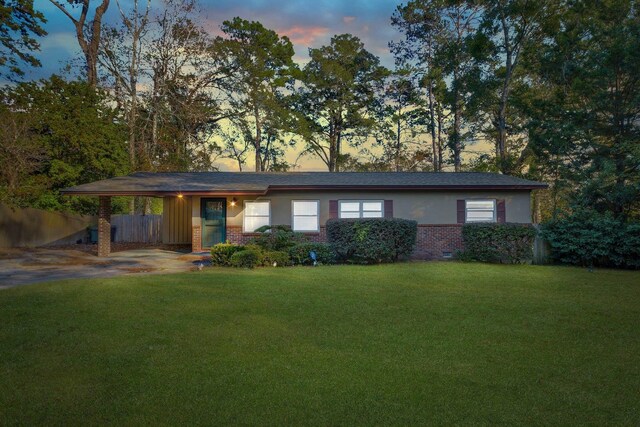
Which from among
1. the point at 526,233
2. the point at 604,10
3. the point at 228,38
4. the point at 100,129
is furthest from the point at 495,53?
the point at 100,129

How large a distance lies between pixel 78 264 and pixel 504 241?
12.7 meters

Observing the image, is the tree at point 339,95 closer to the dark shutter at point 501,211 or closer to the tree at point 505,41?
the tree at point 505,41

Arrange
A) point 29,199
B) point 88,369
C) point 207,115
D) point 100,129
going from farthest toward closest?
point 207,115
point 100,129
point 29,199
point 88,369

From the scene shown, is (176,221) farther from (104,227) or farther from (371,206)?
(371,206)

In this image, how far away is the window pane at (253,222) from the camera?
56.4ft

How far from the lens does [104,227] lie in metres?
16.0

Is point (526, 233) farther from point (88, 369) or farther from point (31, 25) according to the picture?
point (31, 25)

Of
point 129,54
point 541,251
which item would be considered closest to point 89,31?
point 129,54

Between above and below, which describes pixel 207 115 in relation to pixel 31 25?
below

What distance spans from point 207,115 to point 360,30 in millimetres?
12213

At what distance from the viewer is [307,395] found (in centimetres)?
402

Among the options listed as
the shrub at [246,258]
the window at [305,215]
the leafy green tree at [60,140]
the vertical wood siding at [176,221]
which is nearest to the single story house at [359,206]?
the window at [305,215]

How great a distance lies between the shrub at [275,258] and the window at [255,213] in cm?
425

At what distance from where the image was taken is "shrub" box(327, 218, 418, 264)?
43.5ft
